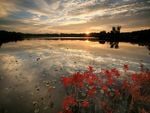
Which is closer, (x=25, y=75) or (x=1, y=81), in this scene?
(x=1, y=81)

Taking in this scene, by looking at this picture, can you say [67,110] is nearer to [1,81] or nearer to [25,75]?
[1,81]

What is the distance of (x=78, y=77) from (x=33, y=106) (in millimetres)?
4477

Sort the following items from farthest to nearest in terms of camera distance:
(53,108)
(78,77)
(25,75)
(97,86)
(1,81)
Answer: (25,75) < (1,81) < (97,86) < (78,77) < (53,108)

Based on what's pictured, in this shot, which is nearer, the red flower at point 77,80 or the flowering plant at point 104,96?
the flowering plant at point 104,96

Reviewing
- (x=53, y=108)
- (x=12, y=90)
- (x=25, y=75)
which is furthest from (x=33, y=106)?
(x=25, y=75)

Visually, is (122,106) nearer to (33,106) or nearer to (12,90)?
(33,106)

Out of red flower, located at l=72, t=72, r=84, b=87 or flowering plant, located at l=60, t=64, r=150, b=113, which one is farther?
red flower, located at l=72, t=72, r=84, b=87

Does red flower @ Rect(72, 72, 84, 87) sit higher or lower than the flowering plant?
higher

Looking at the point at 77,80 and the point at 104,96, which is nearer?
the point at 104,96

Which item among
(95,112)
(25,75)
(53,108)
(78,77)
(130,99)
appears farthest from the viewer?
(25,75)

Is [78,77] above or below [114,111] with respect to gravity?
above

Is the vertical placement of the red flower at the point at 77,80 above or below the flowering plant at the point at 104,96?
above

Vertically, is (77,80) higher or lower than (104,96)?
higher

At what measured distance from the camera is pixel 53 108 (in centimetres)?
1281
